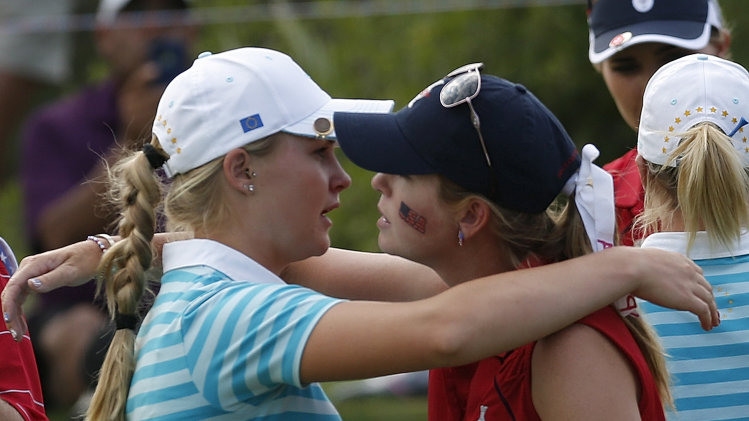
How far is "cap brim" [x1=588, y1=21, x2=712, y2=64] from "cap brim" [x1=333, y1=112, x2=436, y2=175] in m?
1.38

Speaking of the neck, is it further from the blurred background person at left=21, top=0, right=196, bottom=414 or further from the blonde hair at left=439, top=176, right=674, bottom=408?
the blurred background person at left=21, top=0, right=196, bottom=414

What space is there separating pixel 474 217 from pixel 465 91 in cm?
27

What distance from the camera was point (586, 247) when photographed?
7.39 ft

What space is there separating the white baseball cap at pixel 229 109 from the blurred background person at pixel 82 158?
315 cm

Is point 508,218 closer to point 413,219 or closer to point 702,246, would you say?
point 413,219

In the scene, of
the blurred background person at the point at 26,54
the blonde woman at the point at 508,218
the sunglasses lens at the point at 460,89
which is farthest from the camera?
the blurred background person at the point at 26,54

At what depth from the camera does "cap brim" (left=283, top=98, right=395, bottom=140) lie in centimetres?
241

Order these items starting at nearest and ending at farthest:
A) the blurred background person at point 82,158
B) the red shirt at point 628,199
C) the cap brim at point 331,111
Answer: the cap brim at point 331,111 → the red shirt at point 628,199 → the blurred background person at point 82,158

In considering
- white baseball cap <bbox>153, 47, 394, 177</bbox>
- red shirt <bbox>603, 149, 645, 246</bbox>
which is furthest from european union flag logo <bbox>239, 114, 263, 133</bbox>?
red shirt <bbox>603, 149, 645, 246</bbox>

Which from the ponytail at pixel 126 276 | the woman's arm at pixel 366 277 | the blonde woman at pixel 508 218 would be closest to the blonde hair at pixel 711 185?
the blonde woman at pixel 508 218

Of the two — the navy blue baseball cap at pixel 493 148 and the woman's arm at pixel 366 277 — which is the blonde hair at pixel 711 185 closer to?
the navy blue baseball cap at pixel 493 148

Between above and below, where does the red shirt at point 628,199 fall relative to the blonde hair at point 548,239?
below

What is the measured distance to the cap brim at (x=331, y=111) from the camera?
2.41 meters

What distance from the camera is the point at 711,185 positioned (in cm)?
243
